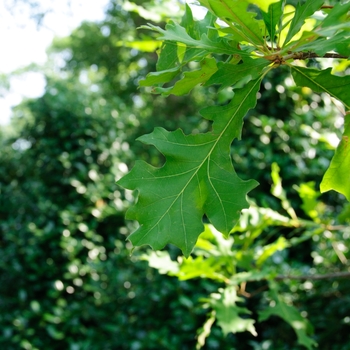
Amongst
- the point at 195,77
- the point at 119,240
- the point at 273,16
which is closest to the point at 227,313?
the point at 195,77

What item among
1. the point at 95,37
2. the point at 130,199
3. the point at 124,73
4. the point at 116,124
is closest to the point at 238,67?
the point at 130,199

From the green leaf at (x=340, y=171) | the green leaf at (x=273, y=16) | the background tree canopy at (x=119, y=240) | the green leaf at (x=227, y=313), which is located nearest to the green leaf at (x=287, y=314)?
the green leaf at (x=227, y=313)

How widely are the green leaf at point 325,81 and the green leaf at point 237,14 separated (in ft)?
0.39

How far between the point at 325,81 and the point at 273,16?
0.17m

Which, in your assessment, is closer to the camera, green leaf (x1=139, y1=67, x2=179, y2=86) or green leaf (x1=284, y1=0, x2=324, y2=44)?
green leaf (x1=284, y1=0, x2=324, y2=44)

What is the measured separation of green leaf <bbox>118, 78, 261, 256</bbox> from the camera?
101 centimetres

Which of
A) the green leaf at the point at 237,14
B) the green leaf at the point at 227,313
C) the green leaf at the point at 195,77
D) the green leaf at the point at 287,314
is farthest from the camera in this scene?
the green leaf at the point at 287,314

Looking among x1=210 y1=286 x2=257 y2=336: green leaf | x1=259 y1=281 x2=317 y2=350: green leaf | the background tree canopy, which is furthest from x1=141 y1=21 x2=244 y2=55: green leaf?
the background tree canopy

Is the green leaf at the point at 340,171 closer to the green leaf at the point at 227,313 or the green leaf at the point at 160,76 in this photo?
the green leaf at the point at 160,76

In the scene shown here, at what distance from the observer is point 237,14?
0.90 meters

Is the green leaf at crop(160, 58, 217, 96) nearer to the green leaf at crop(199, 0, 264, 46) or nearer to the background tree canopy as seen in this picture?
the green leaf at crop(199, 0, 264, 46)

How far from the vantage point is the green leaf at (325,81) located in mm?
971

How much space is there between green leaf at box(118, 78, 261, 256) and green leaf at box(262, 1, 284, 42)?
0.39ft

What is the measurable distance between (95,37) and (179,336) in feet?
24.5
